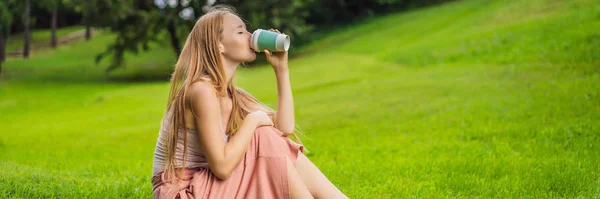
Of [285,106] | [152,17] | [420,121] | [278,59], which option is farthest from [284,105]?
[152,17]

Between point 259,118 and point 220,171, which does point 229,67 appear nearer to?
point 259,118

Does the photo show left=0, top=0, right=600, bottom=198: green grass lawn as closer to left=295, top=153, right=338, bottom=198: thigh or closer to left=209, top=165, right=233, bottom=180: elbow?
left=295, top=153, right=338, bottom=198: thigh

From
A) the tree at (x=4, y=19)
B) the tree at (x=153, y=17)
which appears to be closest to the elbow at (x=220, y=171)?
the tree at (x=153, y=17)

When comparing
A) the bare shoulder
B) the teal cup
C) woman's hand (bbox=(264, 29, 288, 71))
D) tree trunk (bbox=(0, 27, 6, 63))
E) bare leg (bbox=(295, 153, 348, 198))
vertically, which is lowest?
tree trunk (bbox=(0, 27, 6, 63))

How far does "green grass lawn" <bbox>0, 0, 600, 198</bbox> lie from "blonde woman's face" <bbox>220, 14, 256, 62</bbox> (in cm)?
240

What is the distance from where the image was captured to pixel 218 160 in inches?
153

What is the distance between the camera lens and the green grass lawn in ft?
21.9

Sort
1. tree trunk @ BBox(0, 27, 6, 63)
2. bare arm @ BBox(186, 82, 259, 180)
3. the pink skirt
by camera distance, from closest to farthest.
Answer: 1. bare arm @ BBox(186, 82, 259, 180)
2. the pink skirt
3. tree trunk @ BBox(0, 27, 6, 63)

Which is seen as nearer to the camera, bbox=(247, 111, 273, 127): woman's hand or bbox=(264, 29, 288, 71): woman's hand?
bbox=(247, 111, 273, 127): woman's hand

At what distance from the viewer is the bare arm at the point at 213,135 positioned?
3867 mm

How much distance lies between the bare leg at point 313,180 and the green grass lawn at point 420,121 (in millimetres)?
1903

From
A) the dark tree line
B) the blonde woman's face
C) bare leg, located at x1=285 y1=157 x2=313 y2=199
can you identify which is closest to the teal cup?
the blonde woman's face

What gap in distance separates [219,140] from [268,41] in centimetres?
74

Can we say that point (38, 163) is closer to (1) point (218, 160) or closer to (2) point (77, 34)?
(1) point (218, 160)
